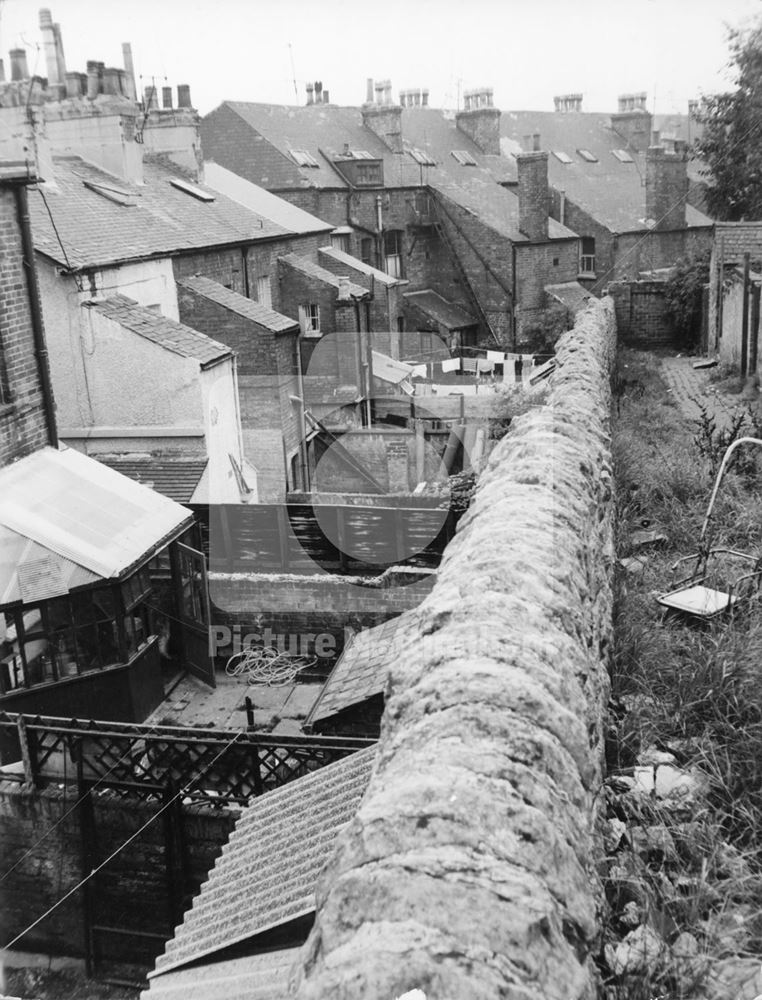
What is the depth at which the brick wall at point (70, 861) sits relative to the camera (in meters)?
8.38

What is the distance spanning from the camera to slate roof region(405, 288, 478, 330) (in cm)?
3734

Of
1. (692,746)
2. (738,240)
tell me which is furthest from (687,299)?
(692,746)

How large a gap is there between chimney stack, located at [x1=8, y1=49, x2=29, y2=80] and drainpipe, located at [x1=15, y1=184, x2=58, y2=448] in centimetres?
944

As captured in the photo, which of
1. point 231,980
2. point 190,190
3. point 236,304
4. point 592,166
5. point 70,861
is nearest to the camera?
point 231,980

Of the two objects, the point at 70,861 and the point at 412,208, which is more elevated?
the point at 412,208

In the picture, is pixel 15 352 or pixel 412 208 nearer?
pixel 15 352

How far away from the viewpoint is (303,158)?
117 ft

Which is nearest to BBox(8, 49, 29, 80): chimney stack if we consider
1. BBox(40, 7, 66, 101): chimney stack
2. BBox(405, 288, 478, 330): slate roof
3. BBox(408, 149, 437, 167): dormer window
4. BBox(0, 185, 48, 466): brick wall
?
BBox(40, 7, 66, 101): chimney stack

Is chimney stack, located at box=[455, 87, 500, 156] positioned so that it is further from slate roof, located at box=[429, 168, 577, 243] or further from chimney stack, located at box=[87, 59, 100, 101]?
chimney stack, located at box=[87, 59, 100, 101]

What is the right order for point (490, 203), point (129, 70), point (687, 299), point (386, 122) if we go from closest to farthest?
1. point (129, 70)
2. point (687, 299)
3. point (490, 203)
4. point (386, 122)

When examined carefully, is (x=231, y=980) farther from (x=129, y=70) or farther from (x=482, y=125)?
(x=482, y=125)

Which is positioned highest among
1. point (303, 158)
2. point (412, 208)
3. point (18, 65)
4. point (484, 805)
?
point (18, 65)

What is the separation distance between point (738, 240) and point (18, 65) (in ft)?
52.7

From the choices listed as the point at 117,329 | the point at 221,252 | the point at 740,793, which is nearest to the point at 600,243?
the point at 221,252
